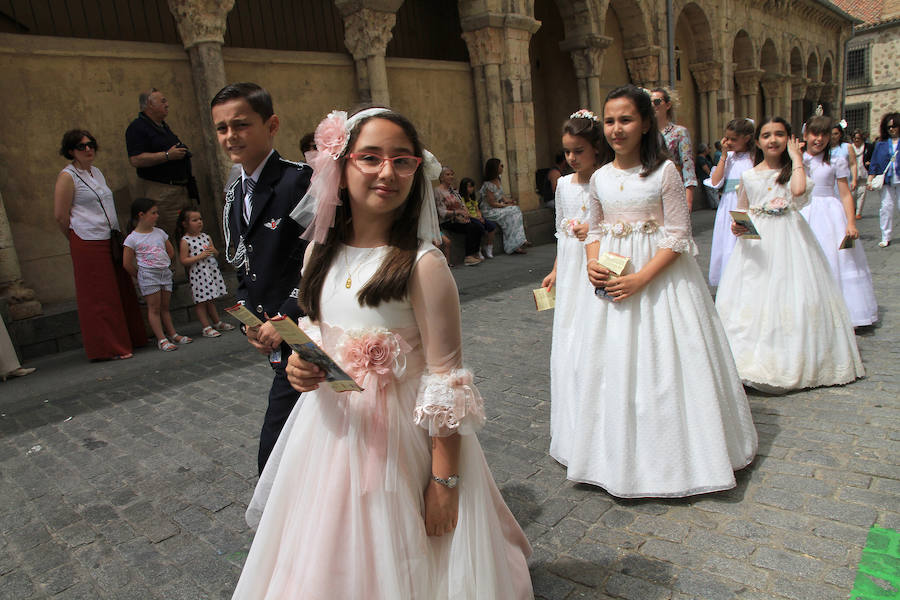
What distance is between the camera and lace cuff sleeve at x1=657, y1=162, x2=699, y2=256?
3053mm

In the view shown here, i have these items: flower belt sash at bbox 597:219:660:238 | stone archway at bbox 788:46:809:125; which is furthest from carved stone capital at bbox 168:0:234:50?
stone archway at bbox 788:46:809:125

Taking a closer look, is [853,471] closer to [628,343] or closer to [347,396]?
[628,343]

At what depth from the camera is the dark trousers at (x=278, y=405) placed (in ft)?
8.34

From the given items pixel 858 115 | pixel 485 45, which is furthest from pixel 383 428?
pixel 858 115

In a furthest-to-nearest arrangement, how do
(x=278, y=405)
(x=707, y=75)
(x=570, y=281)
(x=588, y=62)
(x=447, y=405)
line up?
(x=707, y=75) < (x=588, y=62) < (x=570, y=281) < (x=278, y=405) < (x=447, y=405)

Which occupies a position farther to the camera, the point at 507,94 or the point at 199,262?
the point at 507,94

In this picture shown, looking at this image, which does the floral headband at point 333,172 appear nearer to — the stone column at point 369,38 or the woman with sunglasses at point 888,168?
the stone column at point 369,38

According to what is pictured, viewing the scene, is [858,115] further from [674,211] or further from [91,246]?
[91,246]

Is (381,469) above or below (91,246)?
below

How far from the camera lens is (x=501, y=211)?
459 inches

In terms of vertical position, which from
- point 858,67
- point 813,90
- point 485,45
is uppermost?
point 858,67

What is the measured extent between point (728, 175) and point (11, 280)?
7503mm

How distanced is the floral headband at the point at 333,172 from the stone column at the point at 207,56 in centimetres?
686

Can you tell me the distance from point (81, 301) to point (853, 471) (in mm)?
6678
